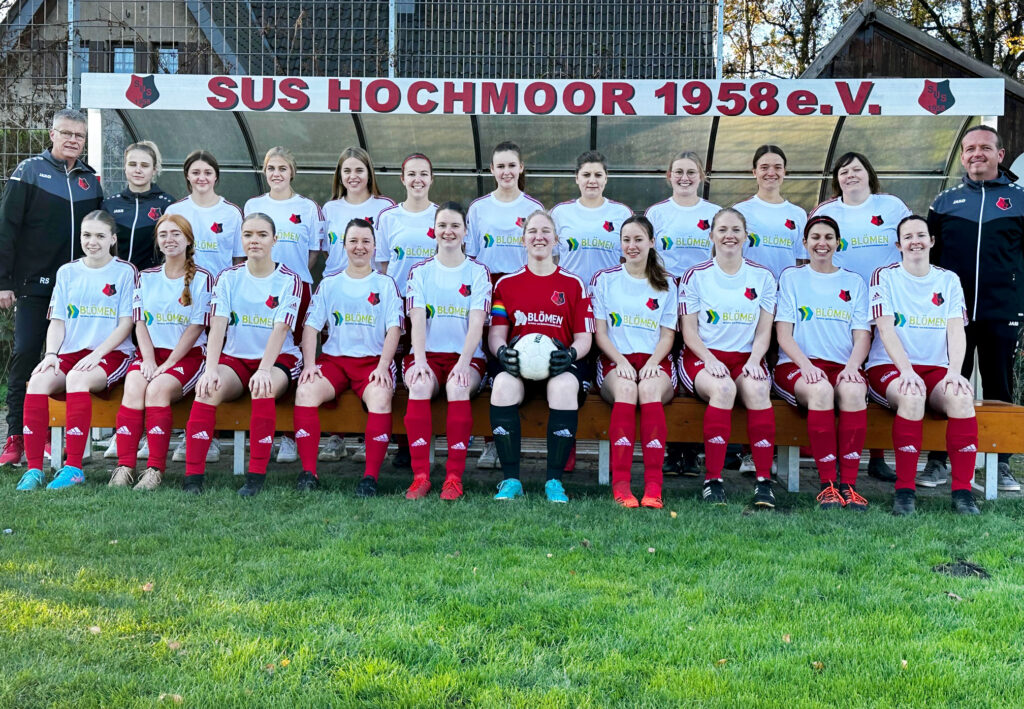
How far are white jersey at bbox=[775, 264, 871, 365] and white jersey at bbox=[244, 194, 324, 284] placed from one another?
9.39ft

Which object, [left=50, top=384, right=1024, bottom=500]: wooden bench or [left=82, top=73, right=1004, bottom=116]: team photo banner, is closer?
[left=50, top=384, right=1024, bottom=500]: wooden bench

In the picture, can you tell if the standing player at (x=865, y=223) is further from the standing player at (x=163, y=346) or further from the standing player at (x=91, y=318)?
the standing player at (x=91, y=318)

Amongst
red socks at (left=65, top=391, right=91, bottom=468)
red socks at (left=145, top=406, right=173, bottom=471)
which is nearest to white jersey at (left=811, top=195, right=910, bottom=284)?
red socks at (left=145, top=406, right=173, bottom=471)

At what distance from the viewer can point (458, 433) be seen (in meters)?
4.38

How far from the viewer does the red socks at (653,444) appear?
13.9 feet

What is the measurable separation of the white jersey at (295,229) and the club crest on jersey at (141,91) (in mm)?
1221

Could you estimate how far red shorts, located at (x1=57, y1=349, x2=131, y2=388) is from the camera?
4.80 m

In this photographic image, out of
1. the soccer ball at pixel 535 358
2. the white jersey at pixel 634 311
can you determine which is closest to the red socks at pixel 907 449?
the white jersey at pixel 634 311

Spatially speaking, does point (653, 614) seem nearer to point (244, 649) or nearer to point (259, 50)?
point (244, 649)

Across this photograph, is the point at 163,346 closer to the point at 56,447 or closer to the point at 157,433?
the point at 157,433

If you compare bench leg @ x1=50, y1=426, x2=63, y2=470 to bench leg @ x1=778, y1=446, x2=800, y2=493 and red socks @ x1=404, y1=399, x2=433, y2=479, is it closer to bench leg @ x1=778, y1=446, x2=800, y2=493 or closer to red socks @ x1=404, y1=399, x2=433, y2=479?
red socks @ x1=404, y1=399, x2=433, y2=479

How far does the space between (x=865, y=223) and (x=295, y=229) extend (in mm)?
3518

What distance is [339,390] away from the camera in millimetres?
4707

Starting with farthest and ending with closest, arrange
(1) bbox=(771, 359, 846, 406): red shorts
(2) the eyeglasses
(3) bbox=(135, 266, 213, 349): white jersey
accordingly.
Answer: (2) the eyeglasses → (3) bbox=(135, 266, 213, 349): white jersey → (1) bbox=(771, 359, 846, 406): red shorts
